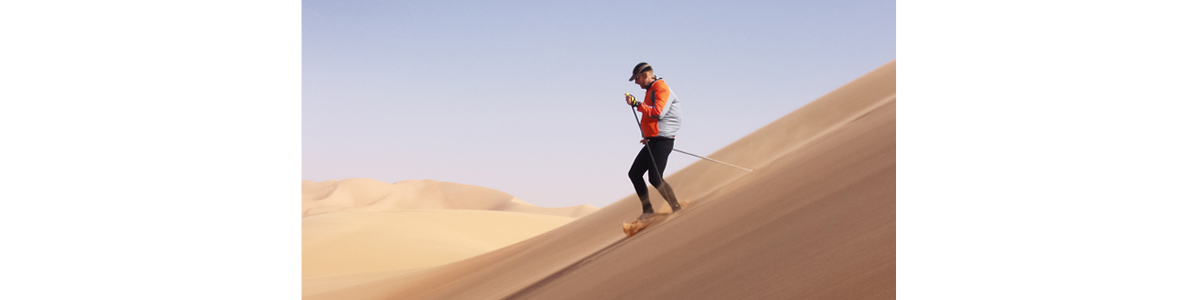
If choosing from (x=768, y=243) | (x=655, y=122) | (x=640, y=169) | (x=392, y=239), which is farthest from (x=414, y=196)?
(x=768, y=243)

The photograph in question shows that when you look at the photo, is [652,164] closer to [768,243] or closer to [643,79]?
[643,79]

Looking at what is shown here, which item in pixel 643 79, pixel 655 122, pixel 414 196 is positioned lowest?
pixel 655 122

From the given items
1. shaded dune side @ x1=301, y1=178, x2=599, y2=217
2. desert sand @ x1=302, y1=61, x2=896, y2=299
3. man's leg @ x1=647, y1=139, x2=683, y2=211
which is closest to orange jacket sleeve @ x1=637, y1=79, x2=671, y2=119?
man's leg @ x1=647, y1=139, x2=683, y2=211

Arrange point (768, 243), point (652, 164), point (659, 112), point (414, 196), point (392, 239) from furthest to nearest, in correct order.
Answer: point (414, 196) → point (392, 239) → point (652, 164) → point (659, 112) → point (768, 243)

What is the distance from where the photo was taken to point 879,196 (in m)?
2.52

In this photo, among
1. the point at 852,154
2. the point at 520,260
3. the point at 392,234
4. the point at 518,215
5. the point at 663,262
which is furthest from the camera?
A: the point at 518,215

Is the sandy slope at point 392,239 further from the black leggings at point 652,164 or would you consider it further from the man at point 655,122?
the man at point 655,122

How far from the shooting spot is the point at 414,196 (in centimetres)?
6225

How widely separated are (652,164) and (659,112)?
0.99 feet
